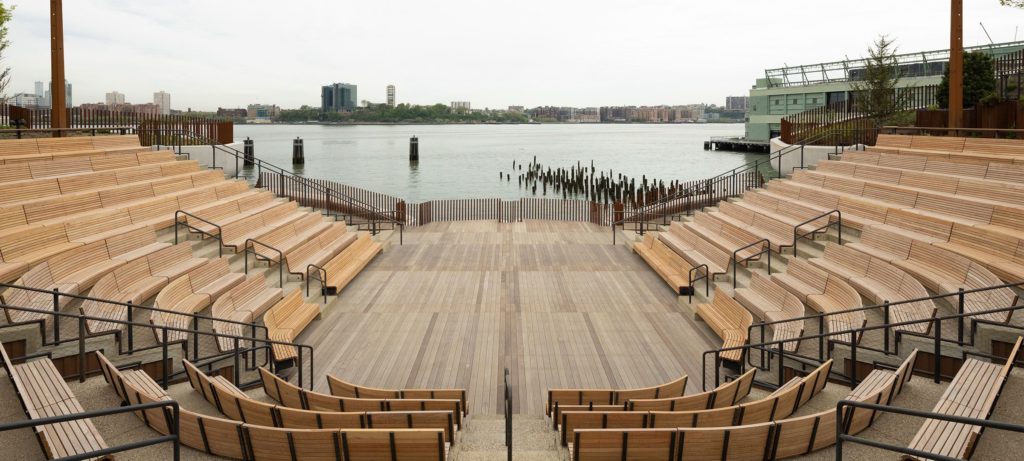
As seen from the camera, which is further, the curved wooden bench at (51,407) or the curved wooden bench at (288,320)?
the curved wooden bench at (288,320)

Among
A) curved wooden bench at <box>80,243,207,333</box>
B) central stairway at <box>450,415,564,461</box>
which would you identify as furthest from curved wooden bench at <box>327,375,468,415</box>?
curved wooden bench at <box>80,243,207,333</box>

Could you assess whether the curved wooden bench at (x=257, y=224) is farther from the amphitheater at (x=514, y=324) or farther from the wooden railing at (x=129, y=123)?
the wooden railing at (x=129, y=123)

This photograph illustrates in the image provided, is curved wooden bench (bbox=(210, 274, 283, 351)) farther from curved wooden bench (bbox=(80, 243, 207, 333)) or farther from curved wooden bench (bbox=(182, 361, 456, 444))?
curved wooden bench (bbox=(182, 361, 456, 444))

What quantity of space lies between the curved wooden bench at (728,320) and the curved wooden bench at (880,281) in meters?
1.99

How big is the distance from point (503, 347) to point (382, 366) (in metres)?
2.30

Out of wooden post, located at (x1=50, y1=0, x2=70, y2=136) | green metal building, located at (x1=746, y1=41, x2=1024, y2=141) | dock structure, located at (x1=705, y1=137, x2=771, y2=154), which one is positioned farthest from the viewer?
dock structure, located at (x1=705, y1=137, x2=771, y2=154)

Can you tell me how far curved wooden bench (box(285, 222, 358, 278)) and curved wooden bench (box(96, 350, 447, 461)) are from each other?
9.34 meters

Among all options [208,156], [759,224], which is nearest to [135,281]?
[759,224]

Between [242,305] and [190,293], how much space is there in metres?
0.92

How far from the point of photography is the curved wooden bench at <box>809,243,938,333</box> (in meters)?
9.83

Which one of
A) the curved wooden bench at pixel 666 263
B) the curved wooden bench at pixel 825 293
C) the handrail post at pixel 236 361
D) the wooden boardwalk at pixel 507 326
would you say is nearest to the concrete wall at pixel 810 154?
the curved wooden bench at pixel 666 263

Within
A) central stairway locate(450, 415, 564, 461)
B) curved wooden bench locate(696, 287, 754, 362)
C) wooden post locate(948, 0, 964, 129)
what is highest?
wooden post locate(948, 0, 964, 129)

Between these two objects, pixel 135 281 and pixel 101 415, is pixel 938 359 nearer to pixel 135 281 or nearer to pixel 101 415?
pixel 101 415

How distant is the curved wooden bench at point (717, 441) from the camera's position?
20.4 ft
